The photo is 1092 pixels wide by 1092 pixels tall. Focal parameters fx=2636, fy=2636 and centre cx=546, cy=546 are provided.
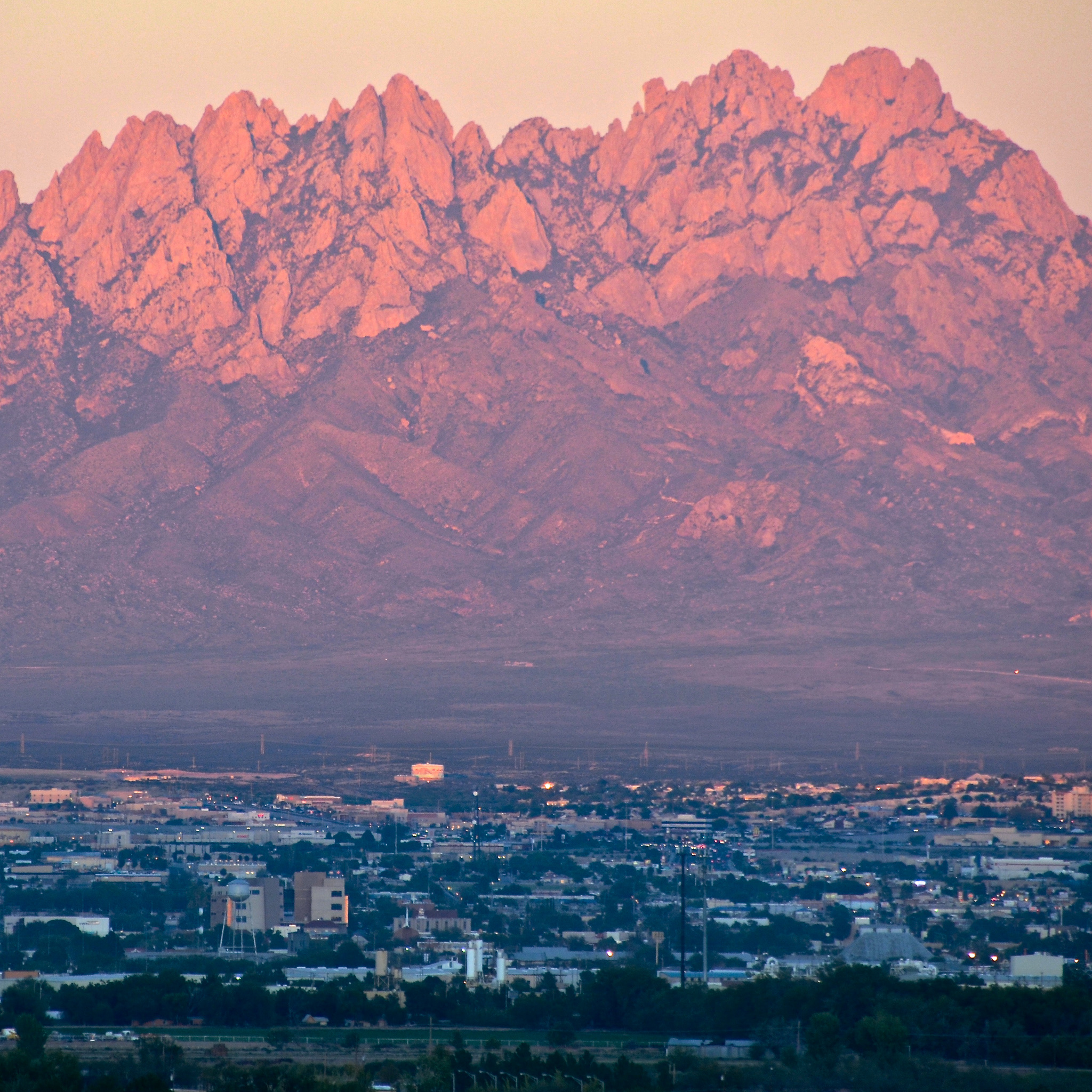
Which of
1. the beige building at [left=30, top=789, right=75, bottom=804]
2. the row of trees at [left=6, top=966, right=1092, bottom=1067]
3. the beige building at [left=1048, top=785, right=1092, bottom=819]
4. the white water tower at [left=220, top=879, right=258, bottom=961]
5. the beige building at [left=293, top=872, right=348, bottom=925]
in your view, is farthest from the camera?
the beige building at [left=30, top=789, right=75, bottom=804]

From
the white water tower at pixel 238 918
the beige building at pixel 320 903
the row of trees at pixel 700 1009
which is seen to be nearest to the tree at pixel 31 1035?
the row of trees at pixel 700 1009

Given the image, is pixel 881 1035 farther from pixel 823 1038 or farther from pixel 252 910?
pixel 252 910

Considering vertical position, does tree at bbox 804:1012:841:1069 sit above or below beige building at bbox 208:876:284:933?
below

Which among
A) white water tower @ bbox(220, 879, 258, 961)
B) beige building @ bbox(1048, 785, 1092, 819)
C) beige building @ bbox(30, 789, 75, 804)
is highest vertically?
beige building @ bbox(30, 789, 75, 804)

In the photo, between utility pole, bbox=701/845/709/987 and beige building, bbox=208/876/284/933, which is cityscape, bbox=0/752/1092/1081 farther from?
utility pole, bbox=701/845/709/987

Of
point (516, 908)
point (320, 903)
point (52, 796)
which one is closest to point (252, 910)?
point (320, 903)

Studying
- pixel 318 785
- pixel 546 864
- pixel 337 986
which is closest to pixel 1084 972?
pixel 337 986

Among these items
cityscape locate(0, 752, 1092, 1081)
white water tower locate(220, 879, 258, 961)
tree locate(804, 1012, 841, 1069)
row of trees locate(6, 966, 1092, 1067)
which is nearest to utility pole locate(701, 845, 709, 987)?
cityscape locate(0, 752, 1092, 1081)
